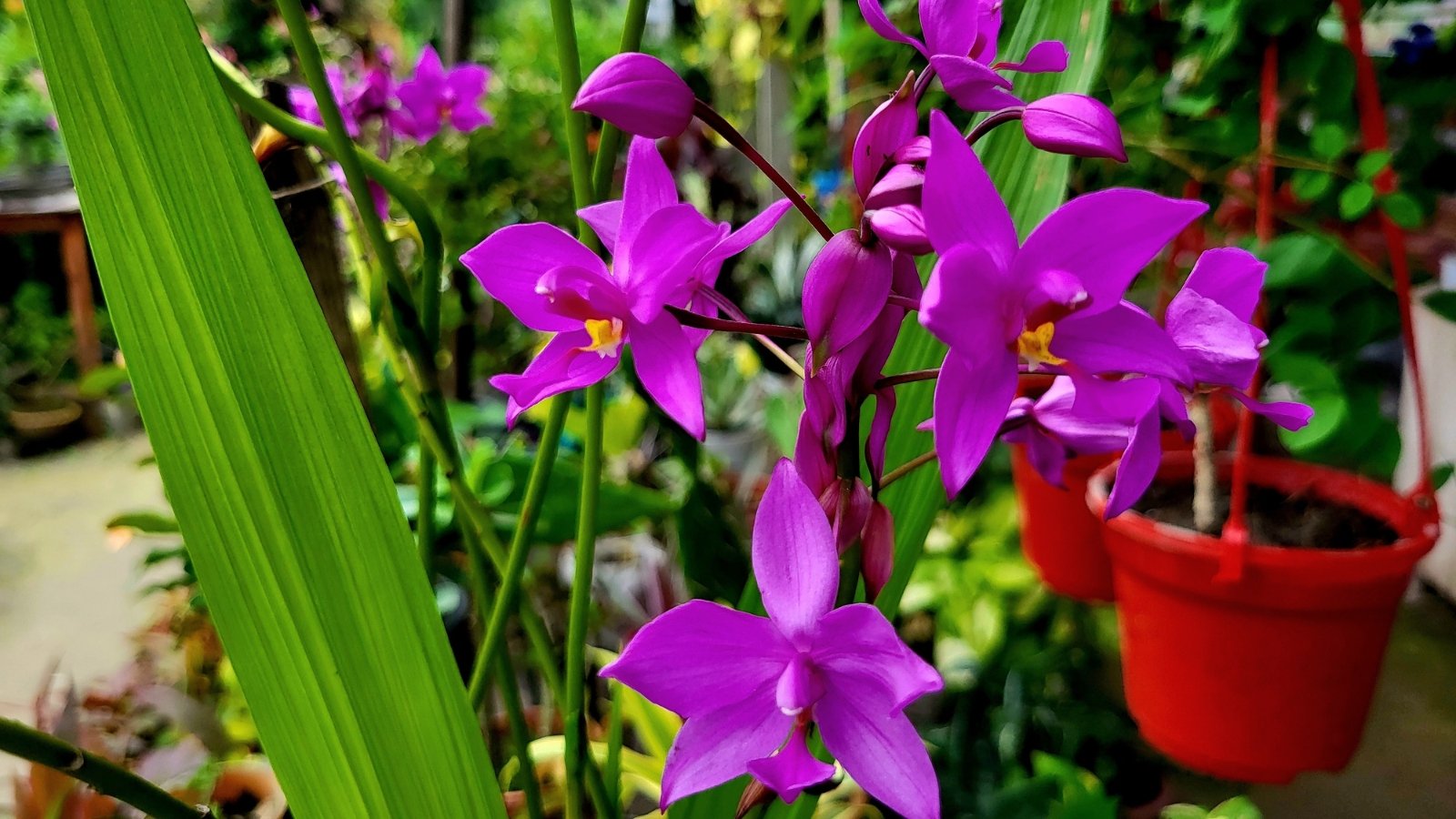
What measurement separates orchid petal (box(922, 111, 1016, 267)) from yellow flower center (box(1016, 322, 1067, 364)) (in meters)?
0.02

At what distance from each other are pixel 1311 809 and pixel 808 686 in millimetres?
953

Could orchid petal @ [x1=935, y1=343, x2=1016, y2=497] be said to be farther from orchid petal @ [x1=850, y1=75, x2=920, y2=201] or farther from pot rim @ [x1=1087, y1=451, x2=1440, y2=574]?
pot rim @ [x1=1087, y1=451, x2=1440, y2=574]

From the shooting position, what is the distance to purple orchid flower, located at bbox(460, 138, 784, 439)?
0.23 meters

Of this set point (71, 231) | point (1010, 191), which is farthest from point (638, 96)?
point (71, 231)

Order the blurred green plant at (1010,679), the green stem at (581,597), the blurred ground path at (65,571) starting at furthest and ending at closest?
the blurred ground path at (65,571) → the blurred green plant at (1010,679) → the green stem at (581,597)

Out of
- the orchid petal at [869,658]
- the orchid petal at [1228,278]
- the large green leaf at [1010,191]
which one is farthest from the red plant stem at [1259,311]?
the orchid petal at [869,658]

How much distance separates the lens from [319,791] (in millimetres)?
295

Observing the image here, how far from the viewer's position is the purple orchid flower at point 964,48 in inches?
8.9

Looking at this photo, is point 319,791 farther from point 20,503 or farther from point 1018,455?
point 20,503

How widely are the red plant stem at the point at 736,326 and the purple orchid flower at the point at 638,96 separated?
5 cm

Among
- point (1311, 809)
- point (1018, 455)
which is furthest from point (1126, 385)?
point (1311, 809)

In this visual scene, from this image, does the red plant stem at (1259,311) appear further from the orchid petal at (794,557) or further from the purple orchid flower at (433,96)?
the purple orchid flower at (433,96)

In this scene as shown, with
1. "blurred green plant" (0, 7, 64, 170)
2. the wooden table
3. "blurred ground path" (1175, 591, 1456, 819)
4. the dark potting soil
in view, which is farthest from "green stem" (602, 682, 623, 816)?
"blurred green plant" (0, 7, 64, 170)

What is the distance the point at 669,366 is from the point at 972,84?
110 millimetres
